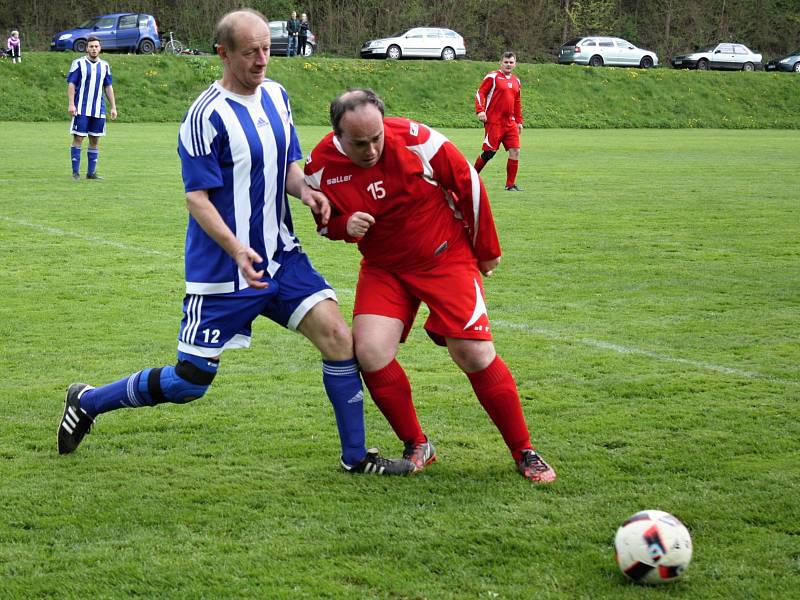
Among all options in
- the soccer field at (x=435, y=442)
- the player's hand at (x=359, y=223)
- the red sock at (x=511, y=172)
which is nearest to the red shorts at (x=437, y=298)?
the player's hand at (x=359, y=223)

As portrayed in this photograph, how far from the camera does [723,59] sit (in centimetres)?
4822

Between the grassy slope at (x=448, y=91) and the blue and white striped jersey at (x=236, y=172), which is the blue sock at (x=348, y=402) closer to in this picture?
the blue and white striped jersey at (x=236, y=172)

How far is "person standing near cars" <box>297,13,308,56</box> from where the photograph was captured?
4056cm

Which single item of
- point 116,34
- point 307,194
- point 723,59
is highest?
→ point 723,59

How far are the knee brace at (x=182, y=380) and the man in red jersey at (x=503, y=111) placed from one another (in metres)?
11.8

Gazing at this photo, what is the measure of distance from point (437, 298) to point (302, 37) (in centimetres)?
3812

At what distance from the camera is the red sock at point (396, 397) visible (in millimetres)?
4641

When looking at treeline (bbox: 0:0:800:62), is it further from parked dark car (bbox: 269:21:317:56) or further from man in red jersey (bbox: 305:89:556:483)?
man in red jersey (bbox: 305:89:556:483)

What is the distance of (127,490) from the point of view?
4.41 meters

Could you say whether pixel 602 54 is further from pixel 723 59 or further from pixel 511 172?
pixel 511 172

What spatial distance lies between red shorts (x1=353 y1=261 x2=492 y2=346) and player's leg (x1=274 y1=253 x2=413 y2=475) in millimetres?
196

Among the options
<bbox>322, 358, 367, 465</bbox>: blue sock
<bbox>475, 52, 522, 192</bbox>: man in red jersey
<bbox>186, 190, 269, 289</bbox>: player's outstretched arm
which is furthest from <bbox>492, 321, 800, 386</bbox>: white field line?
<bbox>475, 52, 522, 192</bbox>: man in red jersey

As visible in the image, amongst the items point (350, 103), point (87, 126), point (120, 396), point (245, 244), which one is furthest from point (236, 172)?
point (87, 126)

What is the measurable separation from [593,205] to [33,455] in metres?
10.4
